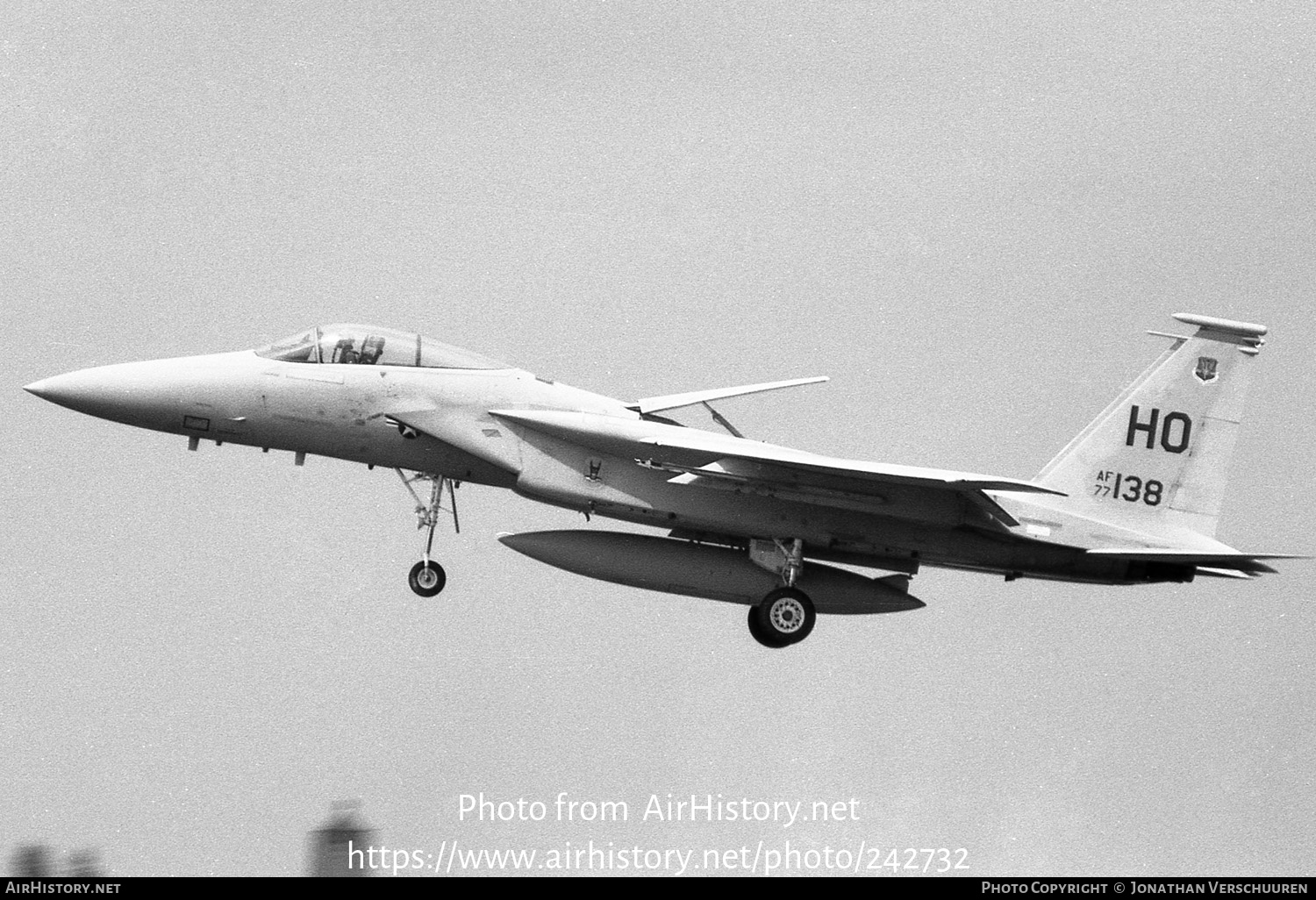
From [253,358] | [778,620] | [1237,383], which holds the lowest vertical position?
[778,620]

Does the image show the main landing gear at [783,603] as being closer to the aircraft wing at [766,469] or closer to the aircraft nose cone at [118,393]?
the aircraft wing at [766,469]

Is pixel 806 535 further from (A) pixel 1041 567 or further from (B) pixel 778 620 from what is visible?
(A) pixel 1041 567

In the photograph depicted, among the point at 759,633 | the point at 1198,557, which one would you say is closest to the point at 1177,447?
the point at 1198,557

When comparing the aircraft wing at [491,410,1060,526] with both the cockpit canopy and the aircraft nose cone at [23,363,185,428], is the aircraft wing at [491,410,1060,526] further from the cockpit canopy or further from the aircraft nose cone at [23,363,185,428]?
the aircraft nose cone at [23,363,185,428]

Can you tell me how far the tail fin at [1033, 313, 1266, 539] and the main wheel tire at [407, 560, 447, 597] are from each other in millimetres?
5985

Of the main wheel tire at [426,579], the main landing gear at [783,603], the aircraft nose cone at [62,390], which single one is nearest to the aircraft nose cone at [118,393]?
the aircraft nose cone at [62,390]

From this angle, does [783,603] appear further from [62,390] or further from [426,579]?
[62,390]

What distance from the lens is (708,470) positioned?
19.1 meters

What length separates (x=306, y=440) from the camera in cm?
1959

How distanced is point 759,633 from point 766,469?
1.78 m

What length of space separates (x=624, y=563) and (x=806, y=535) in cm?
176

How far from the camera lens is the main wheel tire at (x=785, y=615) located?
19.7 m

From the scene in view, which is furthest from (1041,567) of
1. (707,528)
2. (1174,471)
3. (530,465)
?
(530,465)

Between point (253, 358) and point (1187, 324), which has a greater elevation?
point (1187, 324)
